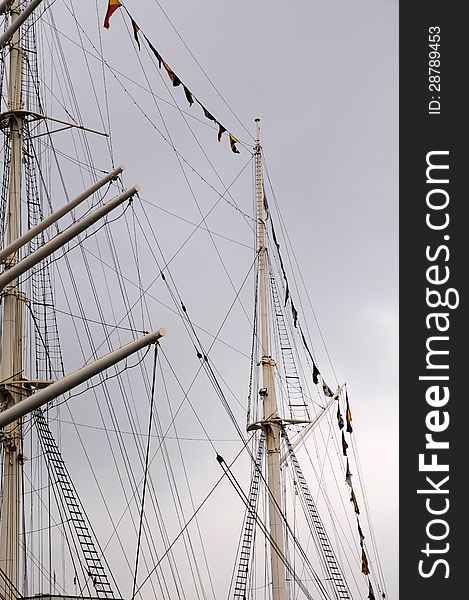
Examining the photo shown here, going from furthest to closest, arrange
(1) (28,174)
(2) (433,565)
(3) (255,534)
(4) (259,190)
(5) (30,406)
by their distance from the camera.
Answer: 1. (4) (259,190)
2. (3) (255,534)
3. (1) (28,174)
4. (2) (433,565)
5. (5) (30,406)

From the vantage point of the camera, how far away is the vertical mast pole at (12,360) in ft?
97.5

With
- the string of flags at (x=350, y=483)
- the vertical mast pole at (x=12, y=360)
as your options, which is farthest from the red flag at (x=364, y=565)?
the vertical mast pole at (x=12, y=360)

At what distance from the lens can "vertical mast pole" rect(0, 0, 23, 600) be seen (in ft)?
97.5

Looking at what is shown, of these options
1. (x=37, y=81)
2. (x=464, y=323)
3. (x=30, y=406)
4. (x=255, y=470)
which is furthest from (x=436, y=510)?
(x=37, y=81)

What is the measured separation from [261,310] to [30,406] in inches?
915

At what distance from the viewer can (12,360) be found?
3206 cm

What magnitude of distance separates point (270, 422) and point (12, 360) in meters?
11.7

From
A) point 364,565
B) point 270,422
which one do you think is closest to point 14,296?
point 270,422

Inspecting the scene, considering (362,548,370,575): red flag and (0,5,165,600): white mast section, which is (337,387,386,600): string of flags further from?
(0,5,165,600): white mast section

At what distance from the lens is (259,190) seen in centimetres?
4475

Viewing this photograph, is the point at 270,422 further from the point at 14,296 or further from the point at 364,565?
the point at 14,296

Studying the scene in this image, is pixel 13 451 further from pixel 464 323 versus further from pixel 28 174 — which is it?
pixel 464 323

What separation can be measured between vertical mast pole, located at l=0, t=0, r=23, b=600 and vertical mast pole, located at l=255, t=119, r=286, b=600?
9.79 meters

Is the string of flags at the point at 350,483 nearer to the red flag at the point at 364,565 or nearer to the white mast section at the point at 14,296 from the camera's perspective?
the red flag at the point at 364,565
